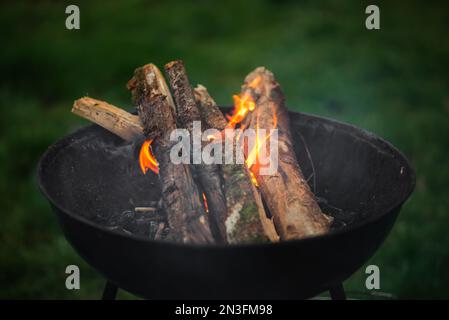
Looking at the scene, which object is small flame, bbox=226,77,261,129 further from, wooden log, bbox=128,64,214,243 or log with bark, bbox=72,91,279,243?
wooden log, bbox=128,64,214,243

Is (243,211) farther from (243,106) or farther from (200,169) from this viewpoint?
(243,106)

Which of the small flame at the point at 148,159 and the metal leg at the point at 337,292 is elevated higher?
the small flame at the point at 148,159

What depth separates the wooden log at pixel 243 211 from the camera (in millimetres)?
1855

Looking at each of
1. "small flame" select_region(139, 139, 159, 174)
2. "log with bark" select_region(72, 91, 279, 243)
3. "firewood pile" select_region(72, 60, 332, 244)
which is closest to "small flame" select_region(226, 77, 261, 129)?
"firewood pile" select_region(72, 60, 332, 244)

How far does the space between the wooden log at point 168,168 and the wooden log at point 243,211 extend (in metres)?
0.10

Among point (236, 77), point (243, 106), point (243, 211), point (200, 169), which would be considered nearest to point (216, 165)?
point (200, 169)

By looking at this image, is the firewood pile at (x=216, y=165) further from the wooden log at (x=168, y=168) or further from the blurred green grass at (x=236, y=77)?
→ the blurred green grass at (x=236, y=77)

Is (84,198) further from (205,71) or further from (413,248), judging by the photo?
(205,71)

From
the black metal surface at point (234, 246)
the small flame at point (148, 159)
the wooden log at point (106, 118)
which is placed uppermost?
the wooden log at point (106, 118)

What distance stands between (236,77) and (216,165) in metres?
3.30

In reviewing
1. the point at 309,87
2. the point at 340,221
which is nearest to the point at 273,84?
the point at 340,221

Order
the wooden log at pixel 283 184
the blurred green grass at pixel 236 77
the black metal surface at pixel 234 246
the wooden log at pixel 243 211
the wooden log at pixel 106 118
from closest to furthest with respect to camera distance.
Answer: the black metal surface at pixel 234 246, the wooden log at pixel 243 211, the wooden log at pixel 283 184, the wooden log at pixel 106 118, the blurred green grass at pixel 236 77

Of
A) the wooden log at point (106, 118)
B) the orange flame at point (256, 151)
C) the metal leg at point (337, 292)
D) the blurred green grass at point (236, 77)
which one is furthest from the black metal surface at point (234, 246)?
the blurred green grass at point (236, 77)

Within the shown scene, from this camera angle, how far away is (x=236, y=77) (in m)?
5.33
